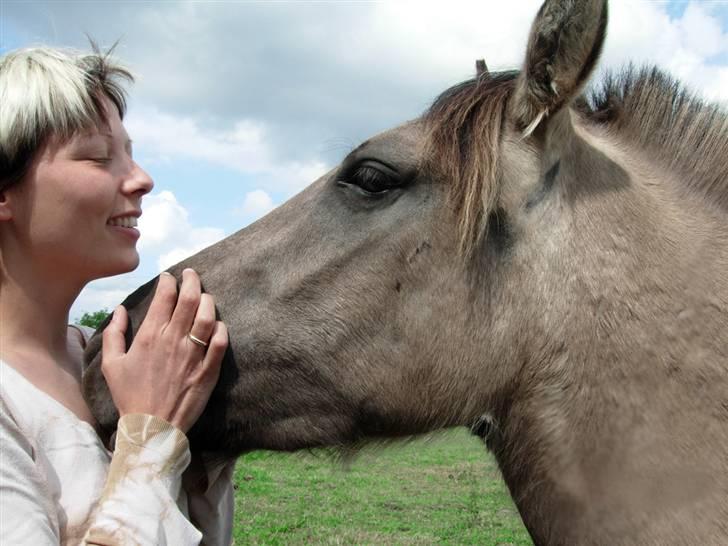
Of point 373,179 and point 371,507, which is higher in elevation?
point 373,179

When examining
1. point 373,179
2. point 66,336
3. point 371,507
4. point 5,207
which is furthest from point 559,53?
point 371,507

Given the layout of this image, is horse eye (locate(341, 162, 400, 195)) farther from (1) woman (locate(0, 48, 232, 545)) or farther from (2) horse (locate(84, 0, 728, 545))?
(1) woman (locate(0, 48, 232, 545))

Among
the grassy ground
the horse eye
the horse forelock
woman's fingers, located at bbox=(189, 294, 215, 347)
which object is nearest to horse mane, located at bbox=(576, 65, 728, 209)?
the horse forelock

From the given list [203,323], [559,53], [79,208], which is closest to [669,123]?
[559,53]

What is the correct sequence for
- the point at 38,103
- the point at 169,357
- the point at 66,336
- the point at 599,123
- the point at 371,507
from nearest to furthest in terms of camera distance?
the point at 38,103 → the point at 169,357 → the point at 66,336 → the point at 599,123 → the point at 371,507

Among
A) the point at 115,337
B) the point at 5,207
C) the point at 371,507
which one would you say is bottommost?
the point at 371,507

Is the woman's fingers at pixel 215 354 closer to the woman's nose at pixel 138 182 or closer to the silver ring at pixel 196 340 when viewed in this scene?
the silver ring at pixel 196 340

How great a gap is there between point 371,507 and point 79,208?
8.82 meters

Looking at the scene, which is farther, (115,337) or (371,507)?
(371,507)

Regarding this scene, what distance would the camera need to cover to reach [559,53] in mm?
2281

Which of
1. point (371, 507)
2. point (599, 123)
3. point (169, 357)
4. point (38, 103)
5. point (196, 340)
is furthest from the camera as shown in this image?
point (371, 507)

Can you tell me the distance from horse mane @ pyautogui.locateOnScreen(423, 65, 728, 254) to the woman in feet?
3.14

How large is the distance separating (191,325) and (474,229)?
1.00m

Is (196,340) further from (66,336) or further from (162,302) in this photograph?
(66,336)
